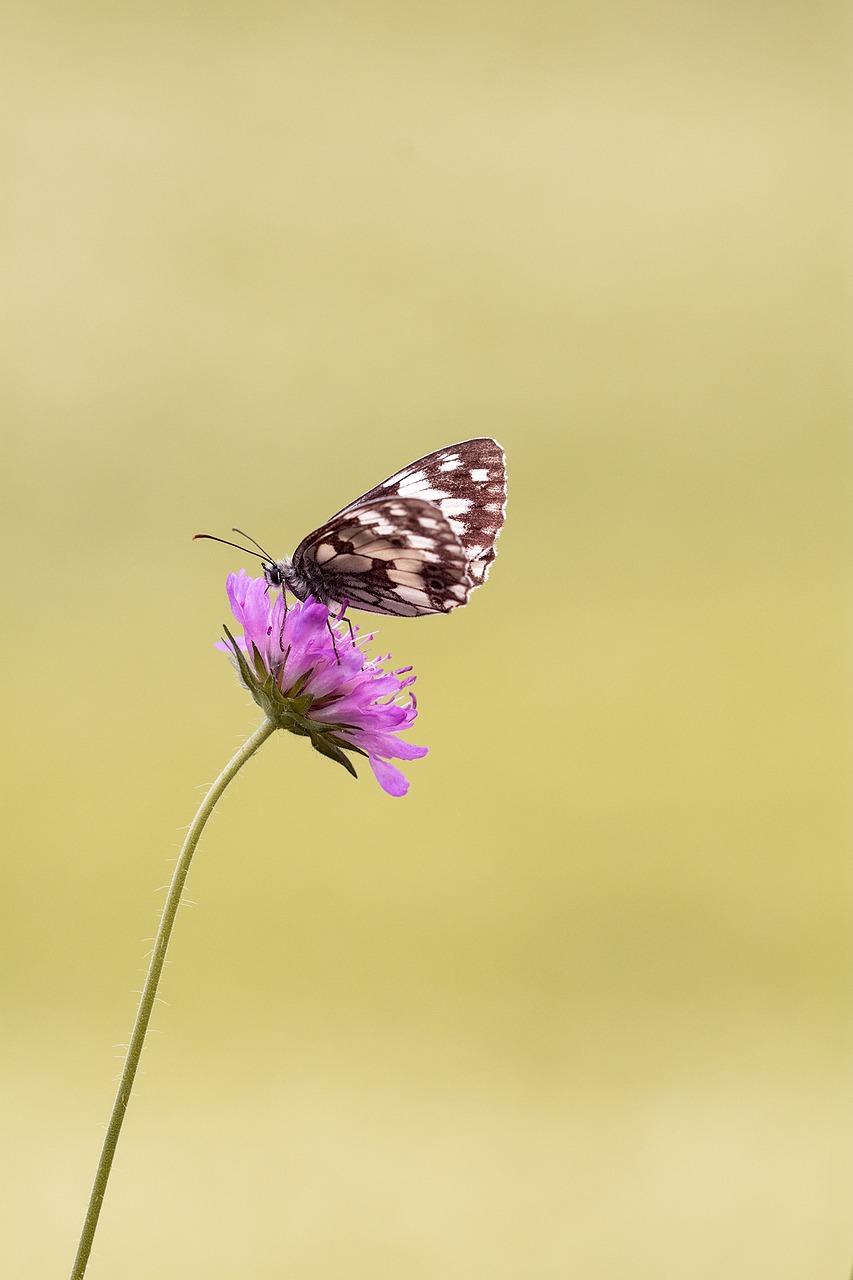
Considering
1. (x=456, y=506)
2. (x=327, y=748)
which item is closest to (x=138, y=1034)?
(x=327, y=748)

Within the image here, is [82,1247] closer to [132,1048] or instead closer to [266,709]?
[132,1048]

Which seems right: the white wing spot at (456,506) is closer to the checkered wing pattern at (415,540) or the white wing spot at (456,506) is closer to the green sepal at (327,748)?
the checkered wing pattern at (415,540)

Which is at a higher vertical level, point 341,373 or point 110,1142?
point 341,373

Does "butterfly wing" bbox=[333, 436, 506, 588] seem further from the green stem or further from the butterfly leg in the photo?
the green stem

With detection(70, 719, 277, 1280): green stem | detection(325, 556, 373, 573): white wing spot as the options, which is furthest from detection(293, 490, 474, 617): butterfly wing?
detection(70, 719, 277, 1280): green stem

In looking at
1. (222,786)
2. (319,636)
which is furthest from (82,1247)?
(319,636)

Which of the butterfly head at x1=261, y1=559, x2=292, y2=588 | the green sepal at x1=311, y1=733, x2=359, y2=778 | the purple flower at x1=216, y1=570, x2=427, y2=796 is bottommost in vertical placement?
the green sepal at x1=311, y1=733, x2=359, y2=778

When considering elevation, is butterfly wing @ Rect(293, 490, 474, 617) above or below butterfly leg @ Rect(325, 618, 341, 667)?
above

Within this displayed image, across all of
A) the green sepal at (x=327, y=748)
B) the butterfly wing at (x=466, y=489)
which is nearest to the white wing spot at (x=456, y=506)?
the butterfly wing at (x=466, y=489)
